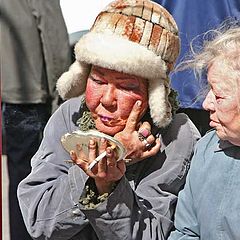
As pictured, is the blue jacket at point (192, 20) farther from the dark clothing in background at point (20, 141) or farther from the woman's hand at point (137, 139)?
the dark clothing in background at point (20, 141)

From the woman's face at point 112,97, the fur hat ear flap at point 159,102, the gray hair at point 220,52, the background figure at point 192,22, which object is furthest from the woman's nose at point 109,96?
the background figure at point 192,22

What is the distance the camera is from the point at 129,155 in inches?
85.9

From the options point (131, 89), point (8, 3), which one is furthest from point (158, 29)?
point (8, 3)

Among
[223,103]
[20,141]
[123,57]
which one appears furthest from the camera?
[20,141]

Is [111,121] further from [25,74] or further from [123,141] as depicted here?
[25,74]

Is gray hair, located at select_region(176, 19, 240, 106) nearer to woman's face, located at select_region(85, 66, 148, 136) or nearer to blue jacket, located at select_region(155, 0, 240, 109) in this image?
woman's face, located at select_region(85, 66, 148, 136)

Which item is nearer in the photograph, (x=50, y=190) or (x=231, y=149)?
(x=231, y=149)

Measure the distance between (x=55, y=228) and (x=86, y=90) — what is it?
17.1 inches

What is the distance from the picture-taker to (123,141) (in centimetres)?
216

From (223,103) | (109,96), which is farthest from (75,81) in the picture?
(223,103)

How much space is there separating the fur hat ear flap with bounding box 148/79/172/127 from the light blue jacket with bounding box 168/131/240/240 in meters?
0.15

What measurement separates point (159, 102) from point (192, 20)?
673 mm

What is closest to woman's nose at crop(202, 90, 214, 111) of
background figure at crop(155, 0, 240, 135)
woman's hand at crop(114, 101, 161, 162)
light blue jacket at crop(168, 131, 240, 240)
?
light blue jacket at crop(168, 131, 240, 240)

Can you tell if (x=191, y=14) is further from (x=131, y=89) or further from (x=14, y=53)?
(x=14, y=53)
